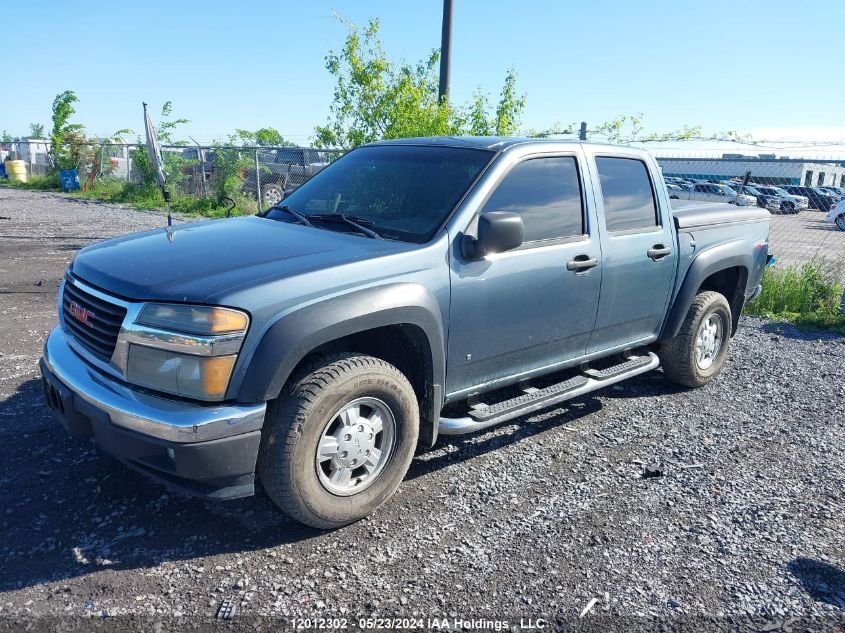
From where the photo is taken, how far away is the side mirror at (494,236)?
335 centimetres

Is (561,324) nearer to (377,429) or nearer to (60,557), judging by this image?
(377,429)

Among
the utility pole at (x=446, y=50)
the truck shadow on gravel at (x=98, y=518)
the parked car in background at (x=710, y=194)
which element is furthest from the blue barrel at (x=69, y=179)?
the truck shadow on gravel at (x=98, y=518)

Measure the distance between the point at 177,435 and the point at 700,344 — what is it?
4.28 m

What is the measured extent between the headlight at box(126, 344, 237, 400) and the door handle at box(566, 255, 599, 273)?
2151 mm

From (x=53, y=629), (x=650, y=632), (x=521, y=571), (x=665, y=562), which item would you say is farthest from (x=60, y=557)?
(x=665, y=562)

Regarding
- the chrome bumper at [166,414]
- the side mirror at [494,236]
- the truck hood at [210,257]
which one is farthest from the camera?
the side mirror at [494,236]

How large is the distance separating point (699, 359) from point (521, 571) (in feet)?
10.4

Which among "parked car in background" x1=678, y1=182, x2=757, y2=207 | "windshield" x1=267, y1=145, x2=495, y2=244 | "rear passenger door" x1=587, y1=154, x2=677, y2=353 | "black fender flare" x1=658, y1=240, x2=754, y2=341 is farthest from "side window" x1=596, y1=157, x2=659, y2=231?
"parked car in background" x1=678, y1=182, x2=757, y2=207

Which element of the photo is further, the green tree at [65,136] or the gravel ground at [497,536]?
the green tree at [65,136]

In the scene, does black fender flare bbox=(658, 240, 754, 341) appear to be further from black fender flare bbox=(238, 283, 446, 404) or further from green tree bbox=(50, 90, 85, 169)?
green tree bbox=(50, 90, 85, 169)

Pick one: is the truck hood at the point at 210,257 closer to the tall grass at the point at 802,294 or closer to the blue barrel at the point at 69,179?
the tall grass at the point at 802,294

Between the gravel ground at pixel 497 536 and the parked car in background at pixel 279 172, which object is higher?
the parked car in background at pixel 279 172

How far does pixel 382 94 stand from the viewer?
403 inches

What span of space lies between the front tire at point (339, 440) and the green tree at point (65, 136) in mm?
23763
